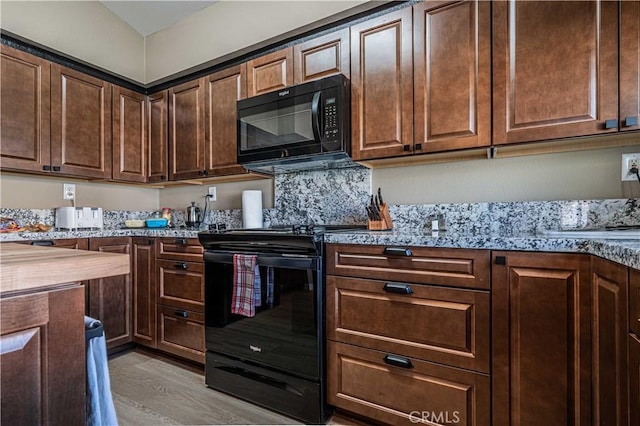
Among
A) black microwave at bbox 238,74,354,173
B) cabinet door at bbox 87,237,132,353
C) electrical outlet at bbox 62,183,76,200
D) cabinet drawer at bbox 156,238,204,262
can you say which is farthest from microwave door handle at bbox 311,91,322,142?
electrical outlet at bbox 62,183,76,200

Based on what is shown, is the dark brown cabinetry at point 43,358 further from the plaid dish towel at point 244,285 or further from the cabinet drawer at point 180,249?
the cabinet drawer at point 180,249

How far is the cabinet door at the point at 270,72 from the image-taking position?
221 centimetres

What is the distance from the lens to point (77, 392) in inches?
24.9

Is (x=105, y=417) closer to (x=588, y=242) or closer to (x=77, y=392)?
(x=77, y=392)

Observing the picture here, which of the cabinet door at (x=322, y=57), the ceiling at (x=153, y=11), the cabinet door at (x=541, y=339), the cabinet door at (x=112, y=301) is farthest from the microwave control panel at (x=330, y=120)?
the ceiling at (x=153, y=11)

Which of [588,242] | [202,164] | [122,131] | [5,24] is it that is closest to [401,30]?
[588,242]

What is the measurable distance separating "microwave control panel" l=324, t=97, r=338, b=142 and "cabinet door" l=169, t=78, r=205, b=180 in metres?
1.17

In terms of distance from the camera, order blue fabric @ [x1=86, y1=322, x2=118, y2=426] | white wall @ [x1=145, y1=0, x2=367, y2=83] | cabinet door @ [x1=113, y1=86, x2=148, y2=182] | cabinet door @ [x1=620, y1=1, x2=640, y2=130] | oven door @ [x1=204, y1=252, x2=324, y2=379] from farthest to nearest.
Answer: cabinet door @ [x1=113, y1=86, x2=148, y2=182], white wall @ [x1=145, y1=0, x2=367, y2=83], oven door @ [x1=204, y1=252, x2=324, y2=379], cabinet door @ [x1=620, y1=1, x2=640, y2=130], blue fabric @ [x1=86, y1=322, x2=118, y2=426]

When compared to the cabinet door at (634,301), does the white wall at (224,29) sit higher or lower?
higher

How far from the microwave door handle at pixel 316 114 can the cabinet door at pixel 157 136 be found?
1.55 metres

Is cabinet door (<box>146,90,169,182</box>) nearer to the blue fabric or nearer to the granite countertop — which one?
the granite countertop

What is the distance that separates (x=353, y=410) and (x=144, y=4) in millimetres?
→ 3627

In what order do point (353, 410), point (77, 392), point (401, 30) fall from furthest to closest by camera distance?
point (401, 30) < point (353, 410) < point (77, 392)

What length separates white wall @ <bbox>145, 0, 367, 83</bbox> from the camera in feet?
A: 8.34
